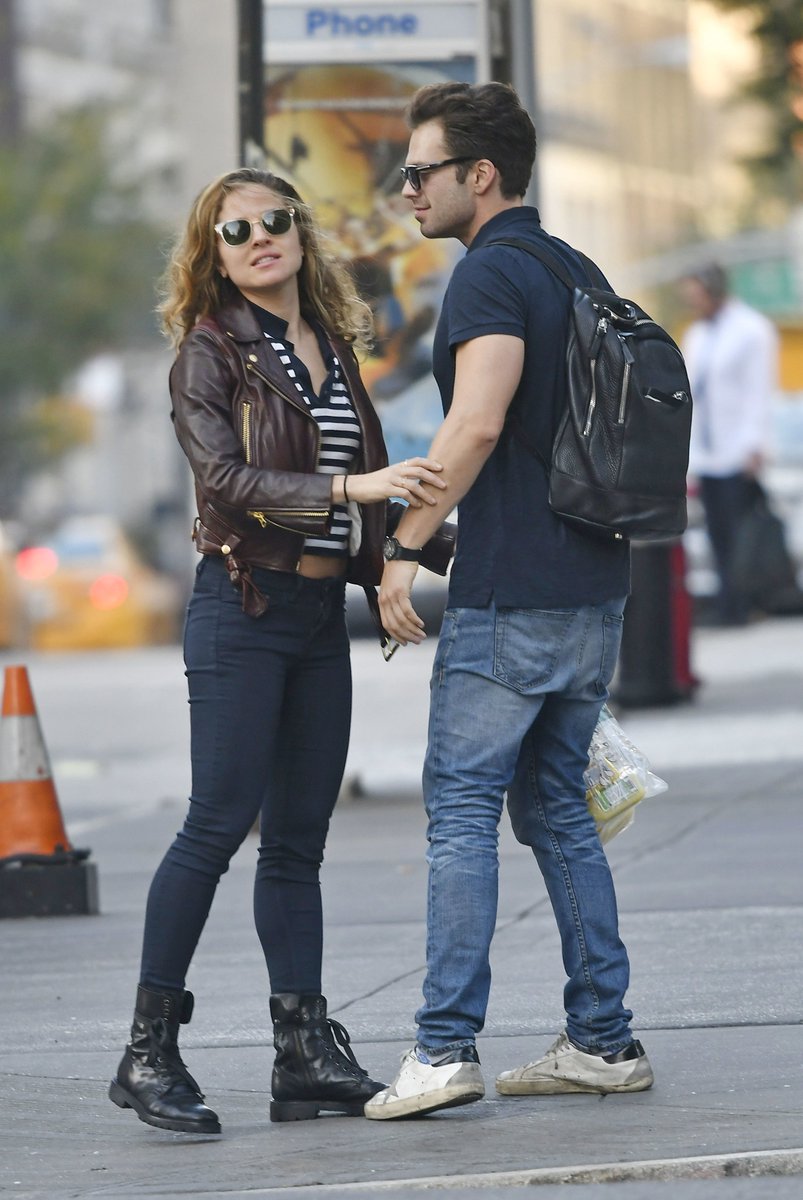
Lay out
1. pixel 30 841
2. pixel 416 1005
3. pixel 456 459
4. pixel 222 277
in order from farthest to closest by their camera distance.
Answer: pixel 30 841 < pixel 416 1005 < pixel 222 277 < pixel 456 459

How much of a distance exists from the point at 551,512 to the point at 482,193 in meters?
0.64

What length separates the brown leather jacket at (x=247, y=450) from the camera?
483 centimetres

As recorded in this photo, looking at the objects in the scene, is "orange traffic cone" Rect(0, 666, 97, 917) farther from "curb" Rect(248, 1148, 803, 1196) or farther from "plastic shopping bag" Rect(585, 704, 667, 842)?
"curb" Rect(248, 1148, 803, 1196)

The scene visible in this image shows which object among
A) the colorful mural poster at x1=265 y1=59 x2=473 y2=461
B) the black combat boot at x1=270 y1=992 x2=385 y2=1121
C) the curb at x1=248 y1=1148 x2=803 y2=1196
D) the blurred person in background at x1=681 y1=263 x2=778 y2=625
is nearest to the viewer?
the curb at x1=248 y1=1148 x2=803 y2=1196

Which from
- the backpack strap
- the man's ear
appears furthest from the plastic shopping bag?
the man's ear

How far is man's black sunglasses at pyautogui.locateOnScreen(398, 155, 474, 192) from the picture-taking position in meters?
4.89

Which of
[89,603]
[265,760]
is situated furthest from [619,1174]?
[89,603]

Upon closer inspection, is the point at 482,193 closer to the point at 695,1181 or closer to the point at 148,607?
the point at 695,1181

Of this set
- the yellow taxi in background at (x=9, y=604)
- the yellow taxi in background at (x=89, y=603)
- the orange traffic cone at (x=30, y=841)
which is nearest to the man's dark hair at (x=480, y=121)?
the orange traffic cone at (x=30, y=841)

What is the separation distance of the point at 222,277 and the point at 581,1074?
1.73m

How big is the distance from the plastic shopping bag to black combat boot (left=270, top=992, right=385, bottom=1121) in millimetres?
690

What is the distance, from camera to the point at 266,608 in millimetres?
4887

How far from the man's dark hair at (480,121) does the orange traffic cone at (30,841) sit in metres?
3.31

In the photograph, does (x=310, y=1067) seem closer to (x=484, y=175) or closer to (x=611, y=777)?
(x=611, y=777)
